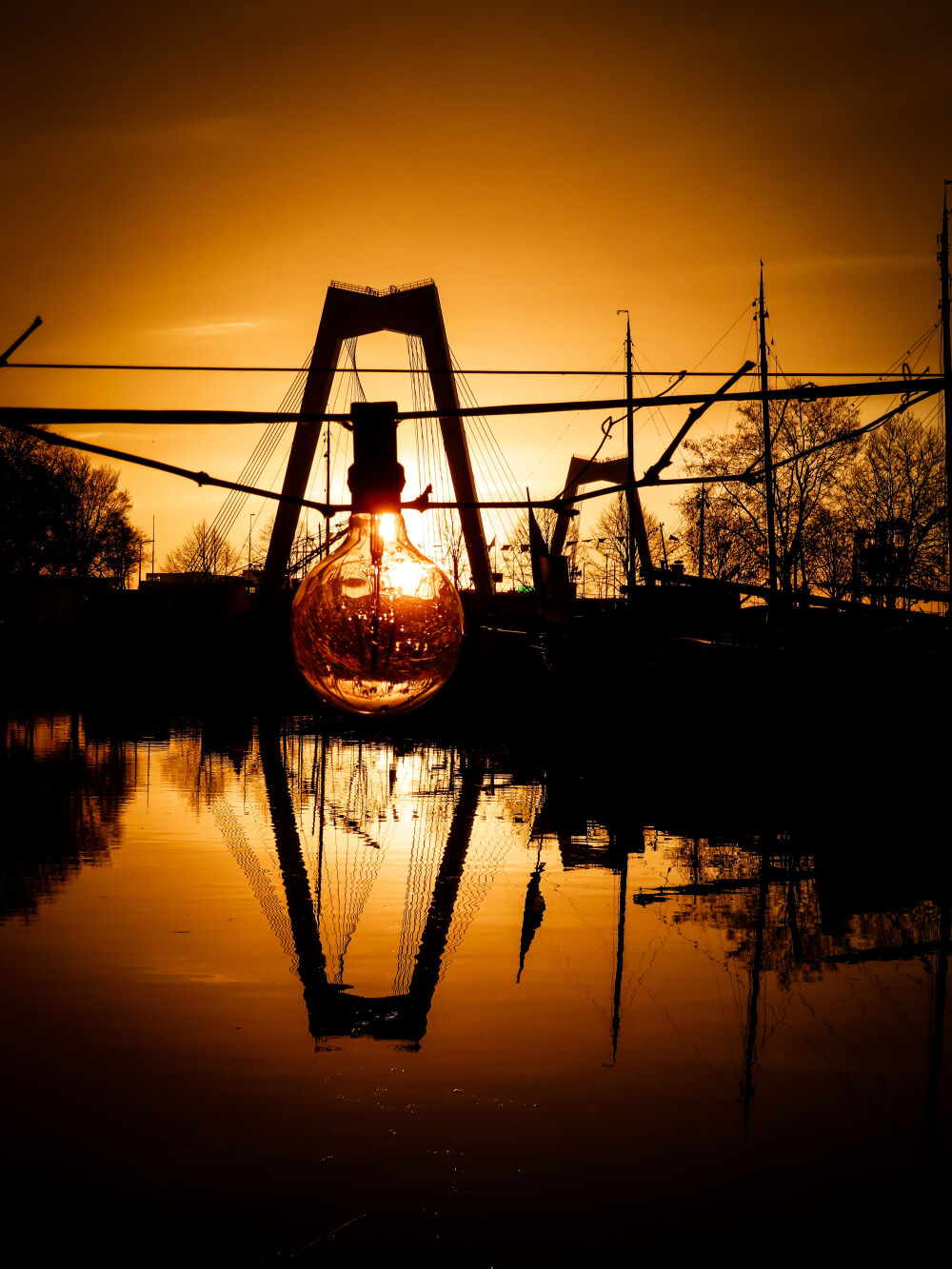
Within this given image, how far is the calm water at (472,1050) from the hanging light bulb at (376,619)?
165cm

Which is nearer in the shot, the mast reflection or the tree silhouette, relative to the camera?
the mast reflection

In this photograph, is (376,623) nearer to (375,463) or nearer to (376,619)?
(376,619)

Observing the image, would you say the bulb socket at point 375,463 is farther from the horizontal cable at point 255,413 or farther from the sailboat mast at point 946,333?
the sailboat mast at point 946,333

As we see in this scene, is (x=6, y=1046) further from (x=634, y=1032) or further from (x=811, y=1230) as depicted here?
(x=811, y=1230)

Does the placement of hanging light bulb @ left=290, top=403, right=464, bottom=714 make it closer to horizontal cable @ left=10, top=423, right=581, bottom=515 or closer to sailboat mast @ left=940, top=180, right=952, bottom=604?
horizontal cable @ left=10, top=423, right=581, bottom=515

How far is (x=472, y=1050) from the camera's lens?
4711 millimetres

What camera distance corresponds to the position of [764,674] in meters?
17.6

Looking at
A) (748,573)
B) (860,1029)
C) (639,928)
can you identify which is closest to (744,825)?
(639,928)

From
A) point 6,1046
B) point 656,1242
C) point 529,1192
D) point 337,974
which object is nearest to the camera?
point 656,1242

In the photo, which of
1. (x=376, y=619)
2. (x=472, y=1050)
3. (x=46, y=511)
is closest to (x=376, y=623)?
(x=376, y=619)

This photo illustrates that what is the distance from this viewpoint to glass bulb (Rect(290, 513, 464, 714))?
243 cm

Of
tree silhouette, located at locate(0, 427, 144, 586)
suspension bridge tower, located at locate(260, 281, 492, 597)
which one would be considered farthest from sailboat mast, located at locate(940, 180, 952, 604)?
tree silhouette, located at locate(0, 427, 144, 586)

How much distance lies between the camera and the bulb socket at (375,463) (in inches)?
102

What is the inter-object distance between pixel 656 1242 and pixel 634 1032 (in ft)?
5.86
